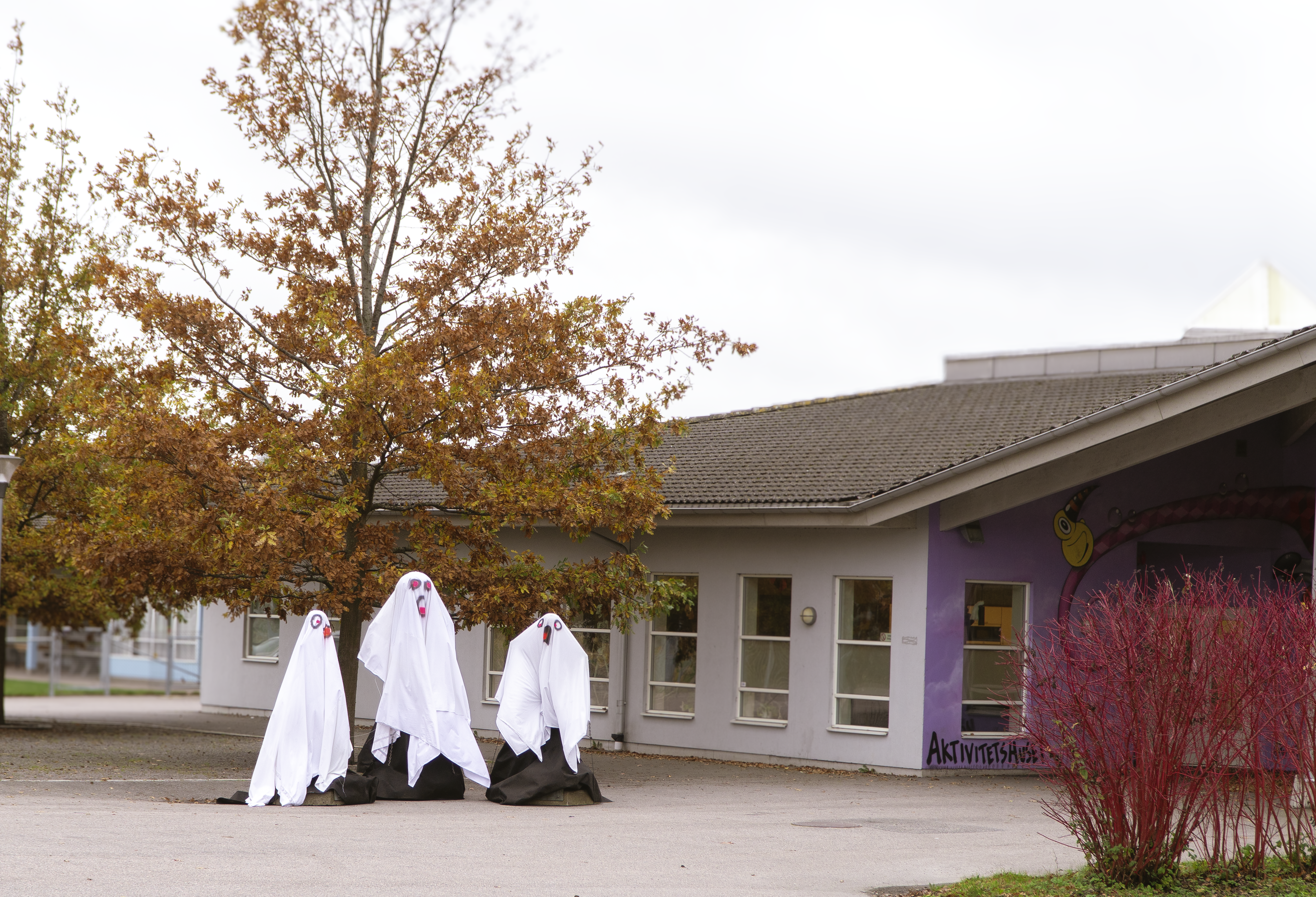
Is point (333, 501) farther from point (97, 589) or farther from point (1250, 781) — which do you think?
point (1250, 781)

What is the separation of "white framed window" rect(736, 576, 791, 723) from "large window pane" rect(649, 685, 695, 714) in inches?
37.1

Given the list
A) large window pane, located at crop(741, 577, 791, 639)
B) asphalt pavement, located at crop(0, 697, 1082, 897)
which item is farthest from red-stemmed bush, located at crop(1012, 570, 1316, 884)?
large window pane, located at crop(741, 577, 791, 639)

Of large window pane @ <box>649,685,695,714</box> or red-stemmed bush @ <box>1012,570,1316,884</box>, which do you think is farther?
large window pane @ <box>649,685,695,714</box>

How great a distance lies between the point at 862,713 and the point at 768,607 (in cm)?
202

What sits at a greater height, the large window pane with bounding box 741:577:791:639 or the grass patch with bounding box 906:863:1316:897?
the large window pane with bounding box 741:577:791:639

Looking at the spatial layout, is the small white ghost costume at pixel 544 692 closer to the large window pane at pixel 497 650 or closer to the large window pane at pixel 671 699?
the large window pane at pixel 671 699

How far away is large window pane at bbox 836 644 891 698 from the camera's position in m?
18.6

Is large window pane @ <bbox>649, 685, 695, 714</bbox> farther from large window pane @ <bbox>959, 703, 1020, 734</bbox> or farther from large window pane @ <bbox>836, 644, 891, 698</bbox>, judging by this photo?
large window pane @ <bbox>959, 703, 1020, 734</bbox>

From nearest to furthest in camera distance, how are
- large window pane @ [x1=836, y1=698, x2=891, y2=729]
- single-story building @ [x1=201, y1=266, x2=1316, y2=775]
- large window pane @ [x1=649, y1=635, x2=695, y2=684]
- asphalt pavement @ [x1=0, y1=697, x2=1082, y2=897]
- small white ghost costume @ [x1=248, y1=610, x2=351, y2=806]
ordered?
asphalt pavement @ [x1=0, y1=697, x2=1082, y2=897] < small white ghost costume @ [x1=248, y1=610, x2=351, y2=806] < single-story building @ [x1=201, y1=266, x2=1316, y2=775] < large window pane @ [x1=836, y1=698, x2=891, y2=729] < large window pane @ [x1=649, y1=635, x2=695, y2=684]

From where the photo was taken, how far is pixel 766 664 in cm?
1991

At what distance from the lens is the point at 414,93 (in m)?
17.8

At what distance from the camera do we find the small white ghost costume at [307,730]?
13.2m

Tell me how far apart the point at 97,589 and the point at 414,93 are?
898 centimetres

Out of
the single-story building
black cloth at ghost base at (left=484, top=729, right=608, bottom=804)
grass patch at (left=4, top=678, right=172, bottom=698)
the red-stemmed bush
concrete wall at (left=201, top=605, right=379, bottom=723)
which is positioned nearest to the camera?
the red-stemmed bush
